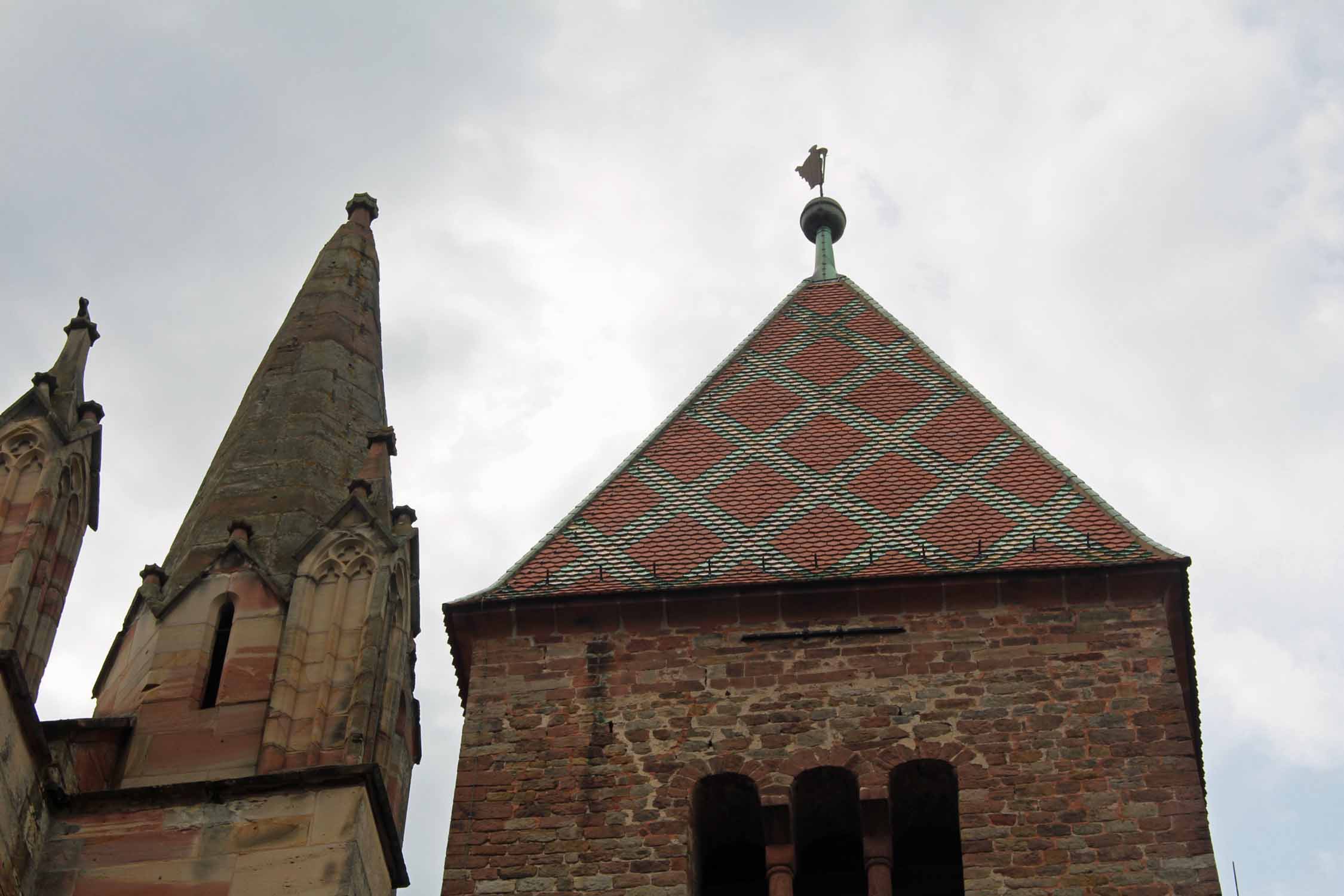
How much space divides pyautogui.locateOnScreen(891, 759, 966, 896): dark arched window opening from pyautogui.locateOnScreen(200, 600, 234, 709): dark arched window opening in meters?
4.26

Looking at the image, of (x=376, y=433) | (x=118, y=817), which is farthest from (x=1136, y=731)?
(x=118, y=817)

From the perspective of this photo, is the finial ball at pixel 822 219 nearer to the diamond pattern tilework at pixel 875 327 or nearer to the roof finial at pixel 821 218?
the roof finial at pixel 821 218

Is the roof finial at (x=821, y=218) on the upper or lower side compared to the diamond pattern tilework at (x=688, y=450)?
upper

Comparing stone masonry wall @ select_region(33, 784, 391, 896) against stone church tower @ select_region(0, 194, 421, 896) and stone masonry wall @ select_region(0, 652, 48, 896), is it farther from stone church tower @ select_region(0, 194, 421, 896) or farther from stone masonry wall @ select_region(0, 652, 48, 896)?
stone masonry wall @ select_region(0, 652, 48, 896)

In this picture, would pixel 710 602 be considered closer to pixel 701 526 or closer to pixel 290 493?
pixel 701 526

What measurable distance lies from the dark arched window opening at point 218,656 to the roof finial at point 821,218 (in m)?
11.3

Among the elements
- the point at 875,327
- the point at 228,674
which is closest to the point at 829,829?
the point at 228,674

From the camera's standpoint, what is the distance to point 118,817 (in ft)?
34.3

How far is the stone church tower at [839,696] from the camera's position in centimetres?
1397

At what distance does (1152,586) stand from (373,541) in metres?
5.57

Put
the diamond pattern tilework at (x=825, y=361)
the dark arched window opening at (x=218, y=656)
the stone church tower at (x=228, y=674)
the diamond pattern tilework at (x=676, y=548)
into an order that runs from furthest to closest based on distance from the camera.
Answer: the diamond pattern tilework at (x=825, y=361) < the diamond pattern tilework at (x=676, y=548) < the dark arched window opening at (x=218, y=656) < the stone church tower at (x=228, y=674)

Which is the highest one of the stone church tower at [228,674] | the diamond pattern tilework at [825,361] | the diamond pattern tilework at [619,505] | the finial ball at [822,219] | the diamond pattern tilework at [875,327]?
the finial ball at [822,219]

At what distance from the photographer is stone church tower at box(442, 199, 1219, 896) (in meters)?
14.0

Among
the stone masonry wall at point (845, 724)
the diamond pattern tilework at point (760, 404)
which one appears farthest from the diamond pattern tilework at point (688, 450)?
the stone masonry wall at point (845, 724)
